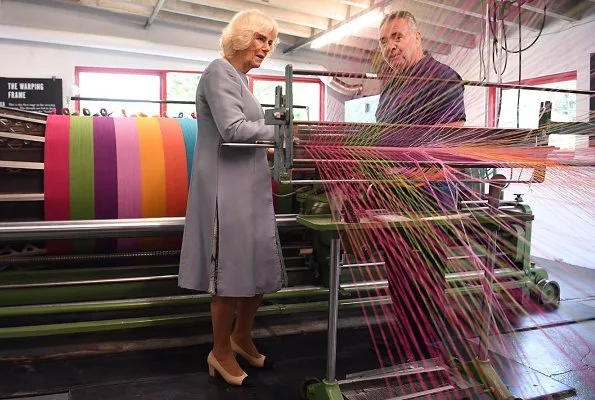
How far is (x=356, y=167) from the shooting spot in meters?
1.40

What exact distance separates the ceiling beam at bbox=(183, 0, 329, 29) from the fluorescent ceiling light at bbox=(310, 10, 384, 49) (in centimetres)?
19

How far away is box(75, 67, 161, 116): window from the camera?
19.4 feet

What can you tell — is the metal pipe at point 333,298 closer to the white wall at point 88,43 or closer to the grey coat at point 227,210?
the grey coat at point 227,210

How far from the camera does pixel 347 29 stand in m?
5.14

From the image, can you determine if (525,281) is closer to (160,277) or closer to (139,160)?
(160,277)

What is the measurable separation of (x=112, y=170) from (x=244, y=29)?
99cm

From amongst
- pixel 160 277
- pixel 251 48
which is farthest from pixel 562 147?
pixel 160 277

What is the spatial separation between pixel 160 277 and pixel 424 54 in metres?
1.53

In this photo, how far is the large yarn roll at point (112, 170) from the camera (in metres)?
2.10

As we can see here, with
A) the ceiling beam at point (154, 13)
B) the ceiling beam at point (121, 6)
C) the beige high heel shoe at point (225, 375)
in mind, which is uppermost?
the ceiling beam at point (121, 6)

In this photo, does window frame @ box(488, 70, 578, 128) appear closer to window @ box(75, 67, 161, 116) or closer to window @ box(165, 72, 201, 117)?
window @ box(165, 72, 201, 117)

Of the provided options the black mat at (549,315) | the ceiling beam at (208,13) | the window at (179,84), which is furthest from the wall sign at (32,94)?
the black mat at (549,315)

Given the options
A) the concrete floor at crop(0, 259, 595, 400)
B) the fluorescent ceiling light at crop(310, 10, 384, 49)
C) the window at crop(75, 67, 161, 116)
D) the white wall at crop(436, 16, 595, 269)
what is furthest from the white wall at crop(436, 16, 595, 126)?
the window at crop(75, 67, 161, 116)

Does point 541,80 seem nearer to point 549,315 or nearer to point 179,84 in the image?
point 549,315
